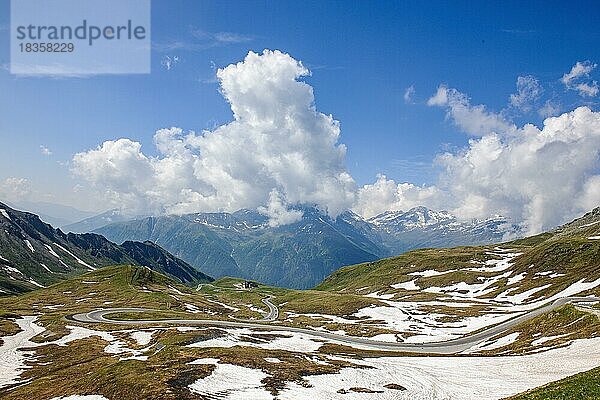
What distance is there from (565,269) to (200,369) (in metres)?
189

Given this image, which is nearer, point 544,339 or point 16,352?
point 544,339

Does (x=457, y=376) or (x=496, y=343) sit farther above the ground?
(x=457, y=376)

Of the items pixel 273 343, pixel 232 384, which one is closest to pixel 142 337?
pixel 273 343

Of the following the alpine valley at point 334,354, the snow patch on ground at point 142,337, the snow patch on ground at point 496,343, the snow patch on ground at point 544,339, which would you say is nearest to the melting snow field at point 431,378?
the alpine valley at point 334,354

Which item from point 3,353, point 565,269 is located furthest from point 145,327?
point 565,269

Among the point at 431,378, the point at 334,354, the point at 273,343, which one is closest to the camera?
the point at 431,378

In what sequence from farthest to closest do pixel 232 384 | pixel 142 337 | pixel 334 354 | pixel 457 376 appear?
pixel 142 337 < pixel 334 354 < pixel 457 376 < pixel 232 384

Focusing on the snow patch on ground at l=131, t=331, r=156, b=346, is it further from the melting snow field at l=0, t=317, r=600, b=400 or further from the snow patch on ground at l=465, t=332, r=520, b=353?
the snow patch on ground at l=465, t=332, r=520, b=353

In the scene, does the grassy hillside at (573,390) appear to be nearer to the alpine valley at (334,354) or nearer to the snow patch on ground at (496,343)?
the alpine valley at (334,354)

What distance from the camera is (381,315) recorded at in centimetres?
15500

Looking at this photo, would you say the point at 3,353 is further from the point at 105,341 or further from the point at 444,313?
the point at 444,313

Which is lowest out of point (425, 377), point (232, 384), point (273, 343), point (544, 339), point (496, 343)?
point (496, 343)

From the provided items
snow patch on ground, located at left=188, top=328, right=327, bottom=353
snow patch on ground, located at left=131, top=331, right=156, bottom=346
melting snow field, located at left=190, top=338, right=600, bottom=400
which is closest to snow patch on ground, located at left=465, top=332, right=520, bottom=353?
melting snow field, located at left=190, top=338, right=600, bottom=400

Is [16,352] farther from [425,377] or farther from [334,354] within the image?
[425,377]
